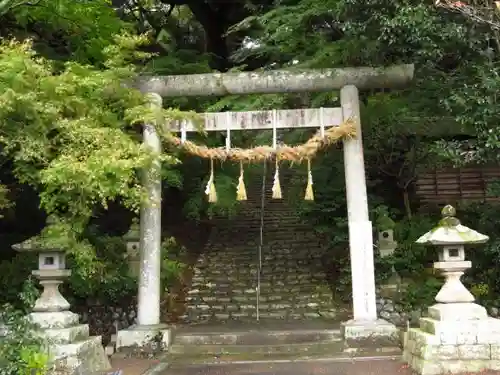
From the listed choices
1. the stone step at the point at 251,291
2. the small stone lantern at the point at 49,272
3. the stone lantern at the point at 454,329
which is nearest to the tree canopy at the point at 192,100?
the small stone lantern at the point at 49,272

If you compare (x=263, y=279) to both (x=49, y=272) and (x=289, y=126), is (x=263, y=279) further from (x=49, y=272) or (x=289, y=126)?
(x=49, y=272)

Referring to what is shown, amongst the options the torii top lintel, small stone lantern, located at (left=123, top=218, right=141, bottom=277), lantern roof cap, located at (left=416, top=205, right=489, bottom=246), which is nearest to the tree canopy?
the torii top lintel

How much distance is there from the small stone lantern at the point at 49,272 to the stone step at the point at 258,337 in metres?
2.48

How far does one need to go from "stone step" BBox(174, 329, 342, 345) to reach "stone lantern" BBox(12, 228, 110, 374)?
68.9 inches

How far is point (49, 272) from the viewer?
306 inches

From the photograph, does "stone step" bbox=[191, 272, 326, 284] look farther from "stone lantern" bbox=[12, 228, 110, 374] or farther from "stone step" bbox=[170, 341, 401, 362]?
"stone lantern" bbox=[12, 228, 110, 374]

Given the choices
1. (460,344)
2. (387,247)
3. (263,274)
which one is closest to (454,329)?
(460,344)

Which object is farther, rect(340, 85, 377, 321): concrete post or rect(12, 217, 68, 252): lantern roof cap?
rect(340, 85, 377, 321): concrete post

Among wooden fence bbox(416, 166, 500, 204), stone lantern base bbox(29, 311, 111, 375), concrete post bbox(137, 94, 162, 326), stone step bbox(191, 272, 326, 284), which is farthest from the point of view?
wooden fence bbox(416, 166, 500, 204)

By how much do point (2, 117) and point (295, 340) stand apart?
19.3 ft

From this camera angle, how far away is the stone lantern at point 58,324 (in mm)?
7180

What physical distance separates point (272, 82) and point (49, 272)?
4.89 meters

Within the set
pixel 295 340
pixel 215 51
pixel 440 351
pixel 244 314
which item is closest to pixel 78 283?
pixel 244 314

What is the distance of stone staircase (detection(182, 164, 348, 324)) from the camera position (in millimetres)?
11562
